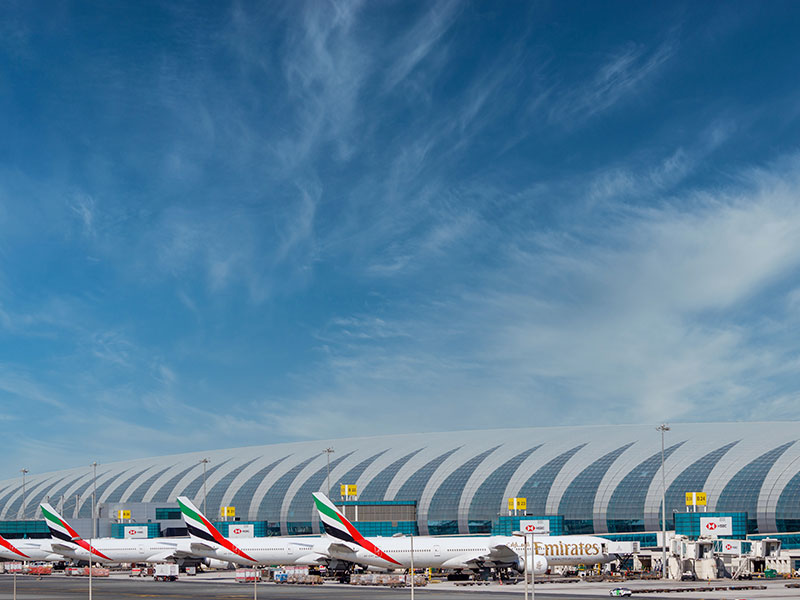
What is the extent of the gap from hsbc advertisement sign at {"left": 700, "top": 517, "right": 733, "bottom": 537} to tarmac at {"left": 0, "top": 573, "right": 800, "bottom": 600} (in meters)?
14.9

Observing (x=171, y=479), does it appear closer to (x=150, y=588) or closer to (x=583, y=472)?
(x=583, y=472)

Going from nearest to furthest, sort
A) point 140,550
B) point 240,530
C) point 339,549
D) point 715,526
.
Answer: point 339,549
point 715,526
point 140,550
point 240,530

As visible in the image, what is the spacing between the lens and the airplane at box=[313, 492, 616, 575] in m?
88.6

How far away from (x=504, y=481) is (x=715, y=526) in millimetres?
35770

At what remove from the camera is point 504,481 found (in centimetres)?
13438

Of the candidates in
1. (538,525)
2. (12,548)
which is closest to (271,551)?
(538,525)

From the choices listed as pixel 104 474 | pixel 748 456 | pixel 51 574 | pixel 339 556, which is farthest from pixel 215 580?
pixel 104 474

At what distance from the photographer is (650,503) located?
120750 millimetres

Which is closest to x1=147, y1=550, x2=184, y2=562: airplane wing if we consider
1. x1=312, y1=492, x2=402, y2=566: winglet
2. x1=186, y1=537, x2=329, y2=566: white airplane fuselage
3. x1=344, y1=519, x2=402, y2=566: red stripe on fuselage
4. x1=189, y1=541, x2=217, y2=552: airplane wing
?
x1=189, y1=541, x2=217, y2=552: airplane wing

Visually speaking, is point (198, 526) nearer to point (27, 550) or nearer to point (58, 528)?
point (58, 528)

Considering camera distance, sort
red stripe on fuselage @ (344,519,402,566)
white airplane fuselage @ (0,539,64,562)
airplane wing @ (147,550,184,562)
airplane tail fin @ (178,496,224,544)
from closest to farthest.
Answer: red stripe on fuselage @ (344,519,402,566) < airplane tail fin @ (178,496,224,544) < airplane wing @ (147,550,184,562) < white airplane fuselage @ (0,539,64,562)

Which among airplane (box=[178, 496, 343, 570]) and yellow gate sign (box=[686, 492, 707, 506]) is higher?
yellow gate sign (box=[686, 492, 707, 506])

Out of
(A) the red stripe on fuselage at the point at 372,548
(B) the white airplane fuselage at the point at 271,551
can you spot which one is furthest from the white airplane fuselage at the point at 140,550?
(A) the red stripe on fuselage at the point at 372,548

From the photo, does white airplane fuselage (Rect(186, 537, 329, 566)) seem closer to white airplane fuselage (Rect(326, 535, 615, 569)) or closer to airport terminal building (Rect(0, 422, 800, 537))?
white airplane fuselage (Rect(326, 535, 615, 569))
